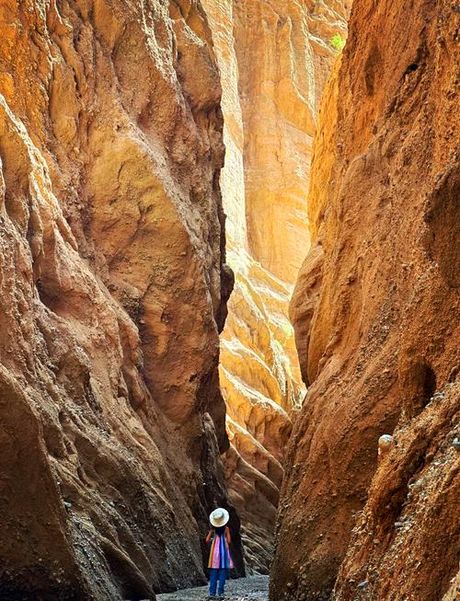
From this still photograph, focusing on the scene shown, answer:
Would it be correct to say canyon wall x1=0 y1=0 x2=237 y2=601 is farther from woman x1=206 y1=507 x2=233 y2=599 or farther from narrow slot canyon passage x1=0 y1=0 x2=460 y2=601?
woman x1=206 y1=507 x2=233 y2=599

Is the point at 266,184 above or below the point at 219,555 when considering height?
below

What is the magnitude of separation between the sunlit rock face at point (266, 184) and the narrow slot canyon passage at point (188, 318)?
12.2 metres

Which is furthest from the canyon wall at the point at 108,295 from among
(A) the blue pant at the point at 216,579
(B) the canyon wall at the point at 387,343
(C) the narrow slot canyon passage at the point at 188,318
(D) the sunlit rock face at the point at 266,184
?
(D) the sunlit rock face at the point at 266,184

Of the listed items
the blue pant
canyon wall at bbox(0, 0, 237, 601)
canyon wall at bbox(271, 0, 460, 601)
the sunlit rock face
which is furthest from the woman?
the sunlit rock face

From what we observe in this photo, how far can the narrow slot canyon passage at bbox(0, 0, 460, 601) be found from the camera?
8523 mm

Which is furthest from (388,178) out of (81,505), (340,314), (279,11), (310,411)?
(279,11)

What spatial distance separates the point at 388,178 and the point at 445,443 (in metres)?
8.32

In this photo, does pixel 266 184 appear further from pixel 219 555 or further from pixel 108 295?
pixel 219 555

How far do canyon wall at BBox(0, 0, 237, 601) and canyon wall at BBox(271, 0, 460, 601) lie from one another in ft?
9.98

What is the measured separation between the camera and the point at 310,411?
1526 cm

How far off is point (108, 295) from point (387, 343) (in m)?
8.51

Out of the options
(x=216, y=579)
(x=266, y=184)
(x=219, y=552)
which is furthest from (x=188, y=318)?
(x=266, y=184)

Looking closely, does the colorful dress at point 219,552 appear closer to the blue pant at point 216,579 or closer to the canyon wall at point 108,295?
the blue pant at point 216,579

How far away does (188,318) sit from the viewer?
21516 millimetres
